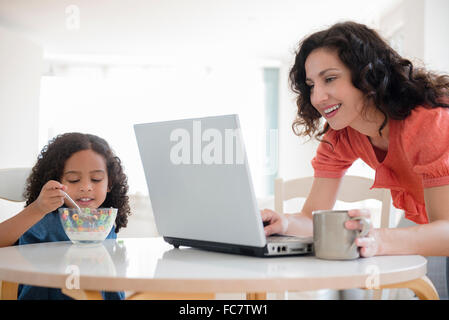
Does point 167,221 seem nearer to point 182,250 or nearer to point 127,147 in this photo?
point 182,250

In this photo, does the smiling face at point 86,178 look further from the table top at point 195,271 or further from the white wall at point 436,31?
the white wall at point 436,31

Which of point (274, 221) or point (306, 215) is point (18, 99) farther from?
point (274, 221)

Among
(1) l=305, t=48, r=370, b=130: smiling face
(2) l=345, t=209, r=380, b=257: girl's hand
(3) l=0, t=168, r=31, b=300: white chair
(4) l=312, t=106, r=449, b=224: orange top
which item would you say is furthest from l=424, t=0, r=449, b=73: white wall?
(2) l=345, t=209, r=380, b=257: girl's hand

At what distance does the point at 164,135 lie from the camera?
0.93 meters

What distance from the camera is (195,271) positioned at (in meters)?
0.72

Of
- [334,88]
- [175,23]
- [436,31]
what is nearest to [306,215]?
[334,88]

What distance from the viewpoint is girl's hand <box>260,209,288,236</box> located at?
1082mm

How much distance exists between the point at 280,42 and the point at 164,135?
18.9ft

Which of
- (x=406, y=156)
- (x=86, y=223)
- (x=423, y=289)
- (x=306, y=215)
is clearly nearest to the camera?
(x=423, y=289)

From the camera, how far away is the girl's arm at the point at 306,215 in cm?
109

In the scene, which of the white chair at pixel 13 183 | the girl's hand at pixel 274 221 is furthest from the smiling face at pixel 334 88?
the white chair at pixel 13 183

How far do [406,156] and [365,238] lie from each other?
0.42 m

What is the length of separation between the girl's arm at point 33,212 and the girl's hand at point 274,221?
0.44 m

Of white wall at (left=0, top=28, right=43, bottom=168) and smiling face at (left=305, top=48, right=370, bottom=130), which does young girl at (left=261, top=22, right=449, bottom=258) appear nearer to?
smiling face at (left=305, top=48, right=370, bottom=130)
